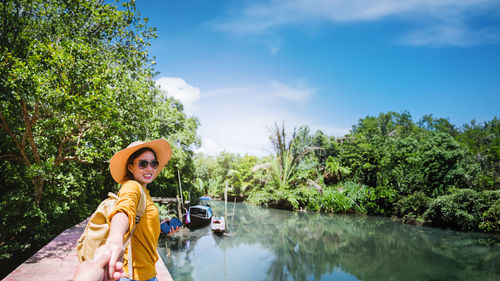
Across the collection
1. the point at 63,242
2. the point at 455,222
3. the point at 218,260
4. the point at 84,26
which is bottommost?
the point at 218,260

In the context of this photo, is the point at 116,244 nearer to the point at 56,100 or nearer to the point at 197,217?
the point at 56,100

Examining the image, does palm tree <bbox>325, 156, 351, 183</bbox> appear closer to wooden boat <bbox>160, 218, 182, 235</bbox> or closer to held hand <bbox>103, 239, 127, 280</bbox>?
wooden boat <bbox>160, 218, 182, 235</bbox>

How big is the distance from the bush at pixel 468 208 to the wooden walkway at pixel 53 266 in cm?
1336

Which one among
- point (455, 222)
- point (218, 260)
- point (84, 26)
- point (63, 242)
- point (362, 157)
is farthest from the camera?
point (362, 157)

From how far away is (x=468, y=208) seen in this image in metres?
11.8

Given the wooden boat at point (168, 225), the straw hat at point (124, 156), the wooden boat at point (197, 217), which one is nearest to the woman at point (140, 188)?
the straw hat at point (124, 156)

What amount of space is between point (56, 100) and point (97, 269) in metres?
5.63

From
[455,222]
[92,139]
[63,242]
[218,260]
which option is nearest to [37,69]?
[92,139]

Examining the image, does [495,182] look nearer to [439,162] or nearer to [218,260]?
[439,162]

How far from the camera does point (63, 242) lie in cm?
460

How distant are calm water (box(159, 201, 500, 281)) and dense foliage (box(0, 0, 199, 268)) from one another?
4.01 m

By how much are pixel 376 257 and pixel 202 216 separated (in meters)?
8.48

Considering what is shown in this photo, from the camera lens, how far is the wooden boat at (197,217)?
43.8ft

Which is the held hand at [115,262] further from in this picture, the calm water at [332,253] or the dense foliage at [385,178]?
the dense foliage at [385,178]
